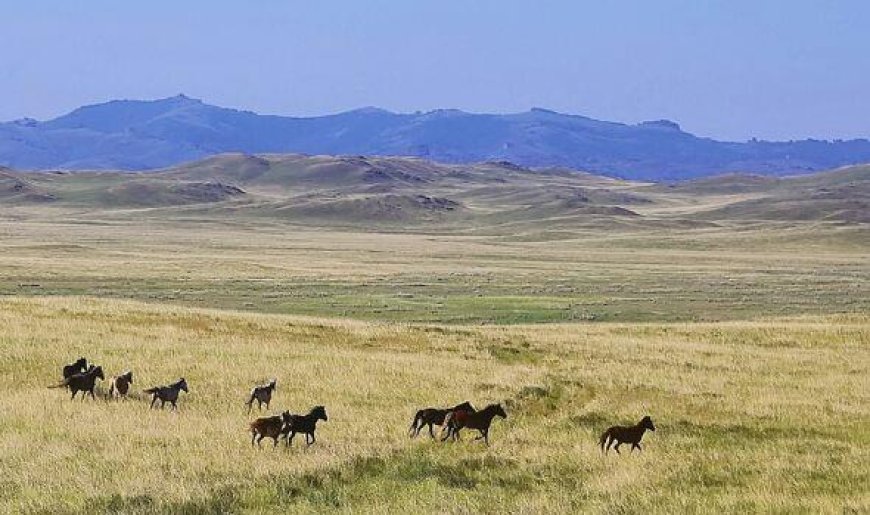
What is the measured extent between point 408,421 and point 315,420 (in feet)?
8.96

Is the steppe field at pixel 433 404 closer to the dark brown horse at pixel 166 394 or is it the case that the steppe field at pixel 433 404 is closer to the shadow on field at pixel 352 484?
the shadow on field at pixel 352 484

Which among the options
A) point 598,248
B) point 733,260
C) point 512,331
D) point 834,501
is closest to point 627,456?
point 834,501

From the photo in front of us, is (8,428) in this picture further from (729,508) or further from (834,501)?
(834,501)

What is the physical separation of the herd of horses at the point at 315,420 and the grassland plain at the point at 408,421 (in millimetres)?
303

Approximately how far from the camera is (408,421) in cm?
1834

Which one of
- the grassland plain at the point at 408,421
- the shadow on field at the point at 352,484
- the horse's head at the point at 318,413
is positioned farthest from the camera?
the horse's head at the point at 318,413

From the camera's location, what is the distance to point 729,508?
12.9m

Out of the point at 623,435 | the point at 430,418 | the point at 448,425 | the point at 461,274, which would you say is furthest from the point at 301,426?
the point at 461,274

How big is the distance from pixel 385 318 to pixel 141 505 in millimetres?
42299

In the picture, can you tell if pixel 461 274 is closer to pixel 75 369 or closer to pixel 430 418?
pixel 75 369

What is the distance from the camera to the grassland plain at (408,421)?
13.2 meters

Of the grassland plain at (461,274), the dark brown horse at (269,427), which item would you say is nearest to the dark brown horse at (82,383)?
the dark brown horse at (269,427)

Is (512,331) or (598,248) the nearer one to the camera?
(512,331)

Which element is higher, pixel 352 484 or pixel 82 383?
pixel 82 383
